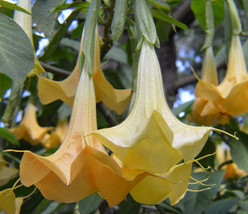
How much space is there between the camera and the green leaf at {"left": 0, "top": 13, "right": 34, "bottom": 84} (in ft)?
1.82

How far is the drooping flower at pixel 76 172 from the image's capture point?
450 mm

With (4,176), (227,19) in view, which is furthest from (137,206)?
(227,19)

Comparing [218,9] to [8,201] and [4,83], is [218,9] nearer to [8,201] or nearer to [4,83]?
[4,83]

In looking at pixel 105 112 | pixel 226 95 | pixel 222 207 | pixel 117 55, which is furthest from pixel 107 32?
pixel 222 207

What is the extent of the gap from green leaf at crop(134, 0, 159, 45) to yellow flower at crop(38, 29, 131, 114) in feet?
0.44

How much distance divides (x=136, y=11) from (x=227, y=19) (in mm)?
498

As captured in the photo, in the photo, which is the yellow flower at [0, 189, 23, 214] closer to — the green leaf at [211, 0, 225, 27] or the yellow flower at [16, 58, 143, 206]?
the yellow flower at [16, 58, 143, 206]

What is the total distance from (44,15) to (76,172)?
1.49 feet

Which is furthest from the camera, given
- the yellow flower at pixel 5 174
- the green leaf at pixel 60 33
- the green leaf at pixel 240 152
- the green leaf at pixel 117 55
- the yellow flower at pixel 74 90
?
the green leaf at pixel 117 55

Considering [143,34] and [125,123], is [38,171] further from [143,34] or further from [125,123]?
[143,34]

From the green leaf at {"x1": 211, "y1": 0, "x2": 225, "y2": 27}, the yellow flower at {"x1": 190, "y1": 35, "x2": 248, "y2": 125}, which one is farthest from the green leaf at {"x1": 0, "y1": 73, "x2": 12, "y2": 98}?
the green leaf at {"x1": 211, "y1": 0, "x2": 225, "y2": 27}

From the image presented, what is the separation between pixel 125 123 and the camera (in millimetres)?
481

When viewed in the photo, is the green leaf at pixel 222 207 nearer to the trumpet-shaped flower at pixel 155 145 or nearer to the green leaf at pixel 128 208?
the green leaf at pixel 128 208

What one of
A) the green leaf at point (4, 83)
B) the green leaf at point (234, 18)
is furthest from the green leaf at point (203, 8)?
the green leaf at point (4, 83)
